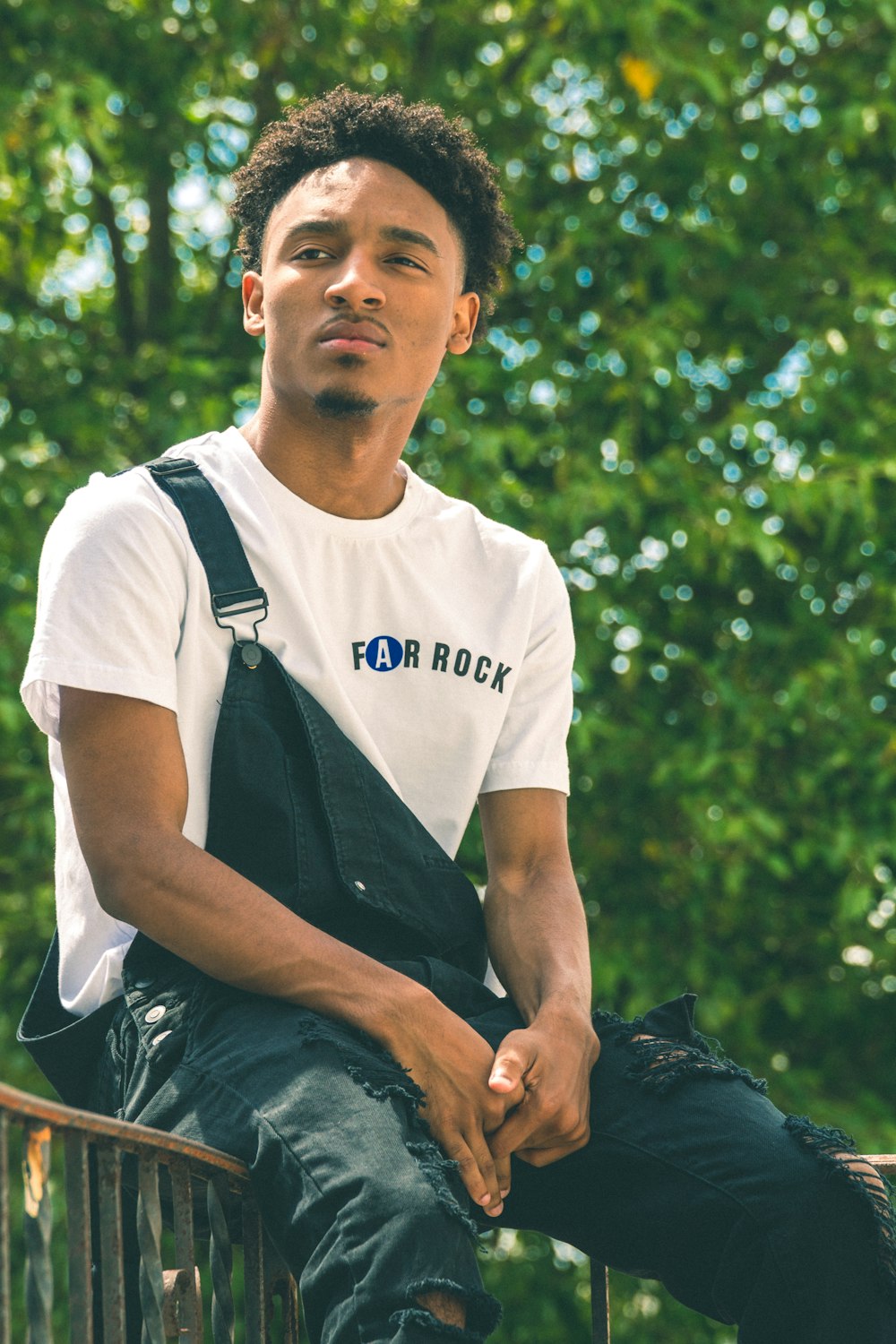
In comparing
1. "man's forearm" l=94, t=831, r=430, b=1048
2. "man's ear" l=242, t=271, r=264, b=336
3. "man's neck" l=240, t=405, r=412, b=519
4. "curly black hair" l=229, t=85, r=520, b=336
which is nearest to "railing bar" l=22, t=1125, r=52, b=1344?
"man's forearm" l=94, t=831, r=430, b=1048

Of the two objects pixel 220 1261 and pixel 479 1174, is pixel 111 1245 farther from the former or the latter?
pixel 479 1174

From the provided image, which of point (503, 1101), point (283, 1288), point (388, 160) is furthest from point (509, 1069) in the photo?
point (388, 160)

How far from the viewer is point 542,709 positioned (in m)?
2.33

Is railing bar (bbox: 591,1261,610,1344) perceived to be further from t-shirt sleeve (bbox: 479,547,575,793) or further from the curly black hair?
the curly black hair

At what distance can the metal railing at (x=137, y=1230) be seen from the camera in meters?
1.28

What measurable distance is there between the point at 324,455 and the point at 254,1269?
43.4 inches

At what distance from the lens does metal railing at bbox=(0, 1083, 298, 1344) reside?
50.4 inches

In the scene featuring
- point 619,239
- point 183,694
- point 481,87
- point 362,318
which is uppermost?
point 481,87

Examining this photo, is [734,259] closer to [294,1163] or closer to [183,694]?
[183,694]

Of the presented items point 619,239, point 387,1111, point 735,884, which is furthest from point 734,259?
point 387,1111

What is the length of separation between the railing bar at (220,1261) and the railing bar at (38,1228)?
38cm

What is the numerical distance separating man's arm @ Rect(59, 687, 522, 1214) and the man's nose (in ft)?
2.32

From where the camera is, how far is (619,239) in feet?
17.1

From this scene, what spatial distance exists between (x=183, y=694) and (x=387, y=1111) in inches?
23.4
